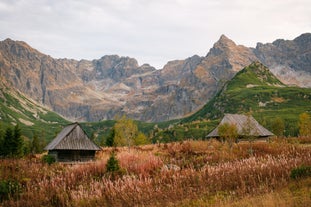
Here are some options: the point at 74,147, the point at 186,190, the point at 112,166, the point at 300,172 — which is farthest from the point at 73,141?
the point at 300,172

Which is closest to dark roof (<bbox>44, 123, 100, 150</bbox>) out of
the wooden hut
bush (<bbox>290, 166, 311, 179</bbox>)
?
the wooden hut

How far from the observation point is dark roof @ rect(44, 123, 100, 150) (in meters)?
39.8

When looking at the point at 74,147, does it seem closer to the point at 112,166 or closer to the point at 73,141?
the point at 73,141

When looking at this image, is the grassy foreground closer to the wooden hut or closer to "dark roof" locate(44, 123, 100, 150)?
"dark roof" locate(44, 123, 100, 150)

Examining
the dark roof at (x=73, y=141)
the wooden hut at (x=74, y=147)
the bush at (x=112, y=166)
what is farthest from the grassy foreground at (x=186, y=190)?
the wooden hut at (x=74, y=147)

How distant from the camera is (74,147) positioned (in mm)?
40375

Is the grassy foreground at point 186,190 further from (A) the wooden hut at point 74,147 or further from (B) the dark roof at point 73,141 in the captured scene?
(A) the wooden hut at point 74,147

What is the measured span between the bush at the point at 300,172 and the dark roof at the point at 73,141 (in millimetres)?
31221

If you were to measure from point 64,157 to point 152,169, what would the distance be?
93.4 ft

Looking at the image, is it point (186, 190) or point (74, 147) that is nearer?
point (186, 190)

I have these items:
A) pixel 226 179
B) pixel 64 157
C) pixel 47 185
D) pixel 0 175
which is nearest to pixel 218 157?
pixel 226 179

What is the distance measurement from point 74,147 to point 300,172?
32.6 m

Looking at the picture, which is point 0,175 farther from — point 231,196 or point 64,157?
point 64,157

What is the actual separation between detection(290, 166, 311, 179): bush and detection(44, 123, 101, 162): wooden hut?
102 feet
